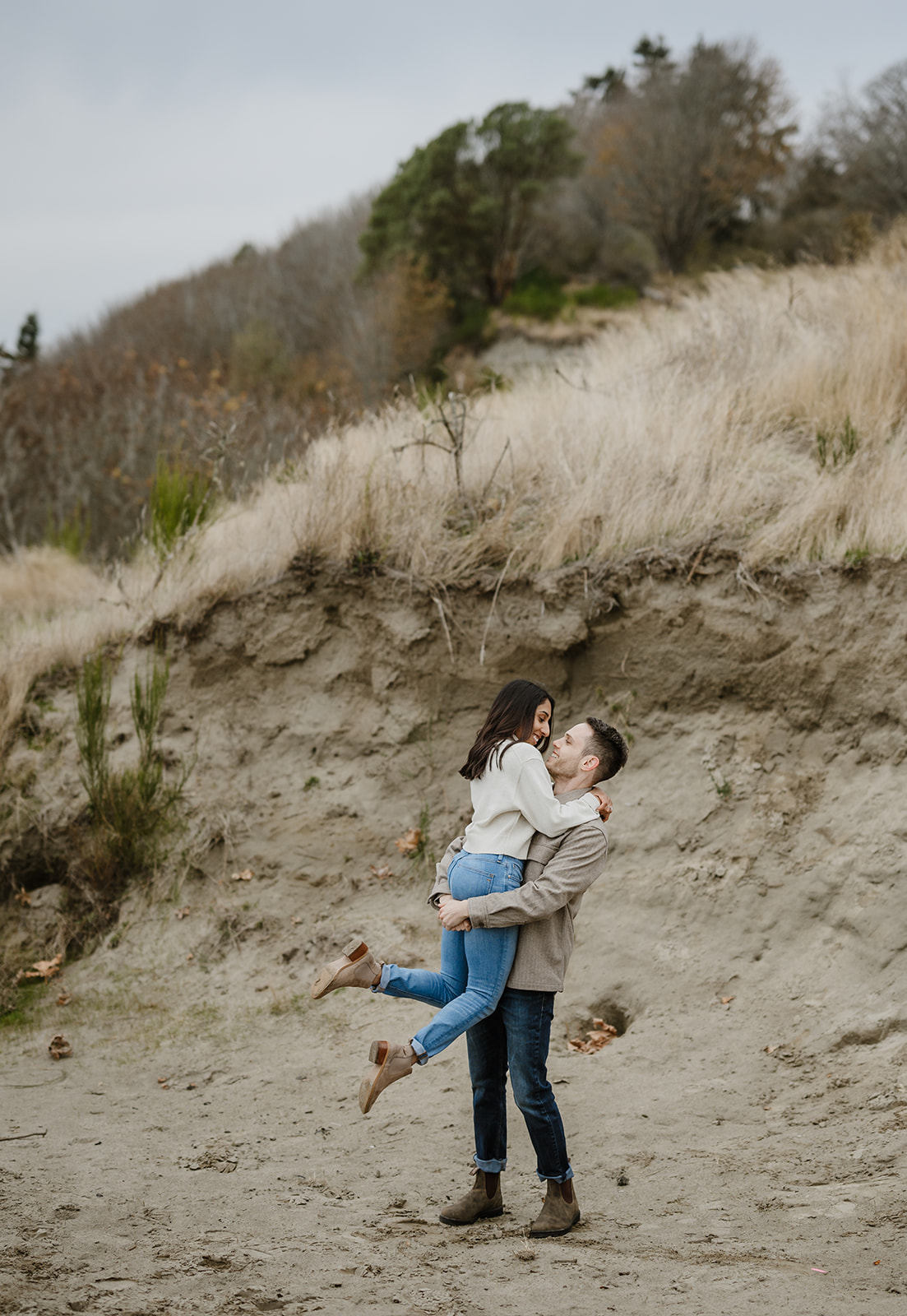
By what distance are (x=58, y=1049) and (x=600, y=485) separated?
5088 millimetres

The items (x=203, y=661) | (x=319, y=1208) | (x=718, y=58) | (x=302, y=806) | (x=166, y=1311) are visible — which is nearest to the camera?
(x=166, y=1311)

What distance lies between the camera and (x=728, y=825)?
5.95m

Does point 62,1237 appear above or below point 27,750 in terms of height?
below

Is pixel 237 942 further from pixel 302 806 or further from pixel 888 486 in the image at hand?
pixel 888 486

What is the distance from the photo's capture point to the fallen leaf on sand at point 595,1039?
17.3 feet

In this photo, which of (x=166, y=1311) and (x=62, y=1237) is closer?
(x=166, y=1311)

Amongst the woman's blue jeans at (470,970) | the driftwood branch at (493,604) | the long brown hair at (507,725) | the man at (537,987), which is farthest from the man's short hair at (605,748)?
the driftwood branch at (493,604)

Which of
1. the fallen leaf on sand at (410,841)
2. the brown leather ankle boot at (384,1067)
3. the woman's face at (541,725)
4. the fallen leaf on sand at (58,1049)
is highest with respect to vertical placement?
the woman's face at (541,725)

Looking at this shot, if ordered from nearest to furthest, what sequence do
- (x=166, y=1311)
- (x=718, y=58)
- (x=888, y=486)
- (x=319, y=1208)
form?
(x=166, y=1311)
(x=319, y=1208)
(x=888, y=486)
(x=718, y=58)

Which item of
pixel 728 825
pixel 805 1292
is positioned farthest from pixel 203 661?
pixel 805 1292

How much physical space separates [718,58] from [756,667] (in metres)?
20.0

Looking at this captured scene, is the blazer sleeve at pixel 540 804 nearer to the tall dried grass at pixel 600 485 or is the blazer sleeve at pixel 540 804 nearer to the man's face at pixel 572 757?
the man's face at pixel 572 757

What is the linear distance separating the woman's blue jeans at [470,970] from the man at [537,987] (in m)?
0.06

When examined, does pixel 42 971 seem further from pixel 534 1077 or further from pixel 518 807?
Answer: pixel 518 807
